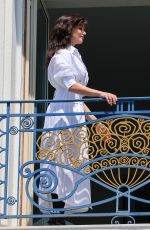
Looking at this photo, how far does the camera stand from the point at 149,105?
1255 cm

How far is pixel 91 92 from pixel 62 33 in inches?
27.2

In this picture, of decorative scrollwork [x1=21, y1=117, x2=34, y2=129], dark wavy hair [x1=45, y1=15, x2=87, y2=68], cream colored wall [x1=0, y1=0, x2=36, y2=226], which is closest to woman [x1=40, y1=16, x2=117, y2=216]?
dark wavy hair [x1=45, y1=15, x2=87, y2=68]

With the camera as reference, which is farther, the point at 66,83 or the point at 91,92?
the point at 66,83

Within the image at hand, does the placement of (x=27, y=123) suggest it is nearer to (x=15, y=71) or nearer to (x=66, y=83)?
(x=66, y=83)

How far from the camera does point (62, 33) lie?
6277 millimetres

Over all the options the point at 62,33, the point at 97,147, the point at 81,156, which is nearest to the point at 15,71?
the point at 62,33

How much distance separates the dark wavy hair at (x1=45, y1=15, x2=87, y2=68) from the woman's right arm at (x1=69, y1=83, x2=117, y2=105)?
42cm

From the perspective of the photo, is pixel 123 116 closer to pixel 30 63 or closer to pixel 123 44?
pixel 30 63

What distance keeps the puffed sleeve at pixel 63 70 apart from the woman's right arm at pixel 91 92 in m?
0.05

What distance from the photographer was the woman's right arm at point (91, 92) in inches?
231

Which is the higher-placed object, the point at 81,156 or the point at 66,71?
the point at 66,71

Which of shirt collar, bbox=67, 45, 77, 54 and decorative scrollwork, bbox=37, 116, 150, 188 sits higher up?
shirt collar, bbox=67, 45, 77, 54

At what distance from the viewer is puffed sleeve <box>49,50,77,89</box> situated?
6.07 meters

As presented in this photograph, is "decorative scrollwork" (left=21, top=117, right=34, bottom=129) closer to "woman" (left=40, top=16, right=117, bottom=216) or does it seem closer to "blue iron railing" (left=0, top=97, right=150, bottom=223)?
"blue iron railing" (left=0, top=97, right=150, bottom=223)
